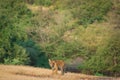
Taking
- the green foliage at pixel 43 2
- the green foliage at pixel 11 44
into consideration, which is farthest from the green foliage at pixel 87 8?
the green foliage at pixel 11 44

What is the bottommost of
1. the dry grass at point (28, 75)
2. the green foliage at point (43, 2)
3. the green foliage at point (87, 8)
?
the green foliage at point (43, 2)

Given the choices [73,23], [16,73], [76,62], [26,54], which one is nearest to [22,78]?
[16,73]

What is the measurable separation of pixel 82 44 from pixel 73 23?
929 cm

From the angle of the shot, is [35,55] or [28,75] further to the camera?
[35,55]

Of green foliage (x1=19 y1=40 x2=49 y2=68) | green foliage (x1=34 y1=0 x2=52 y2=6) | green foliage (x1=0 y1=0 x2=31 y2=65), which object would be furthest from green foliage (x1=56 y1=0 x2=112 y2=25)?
green foliage (x1=0 y1=0 x2=31 y2=65)

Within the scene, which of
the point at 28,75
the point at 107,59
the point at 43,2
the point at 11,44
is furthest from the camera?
the point at 43,2

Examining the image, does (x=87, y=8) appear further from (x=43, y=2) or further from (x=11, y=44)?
(x=11, y=44)

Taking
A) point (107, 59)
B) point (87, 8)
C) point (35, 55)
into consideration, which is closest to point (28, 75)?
point (35, 55)

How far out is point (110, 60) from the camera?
30406 mm

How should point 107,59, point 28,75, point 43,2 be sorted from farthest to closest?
1. point 43,2
2. point 107,59
3. point 28,75

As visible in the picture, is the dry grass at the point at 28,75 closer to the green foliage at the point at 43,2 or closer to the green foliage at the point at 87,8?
the green foliage at the point at 87,8

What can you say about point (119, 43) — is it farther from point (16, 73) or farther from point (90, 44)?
point (16, 73)

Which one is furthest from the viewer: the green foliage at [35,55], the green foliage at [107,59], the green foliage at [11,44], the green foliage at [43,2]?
the green foliage at [43,2]

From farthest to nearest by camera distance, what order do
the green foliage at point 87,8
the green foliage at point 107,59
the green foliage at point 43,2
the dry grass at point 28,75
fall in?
the green foliage at point 43,2 < the green foliage at point 87,8 < the green foliage at point 107,59 < the dry grass at point 28,75
